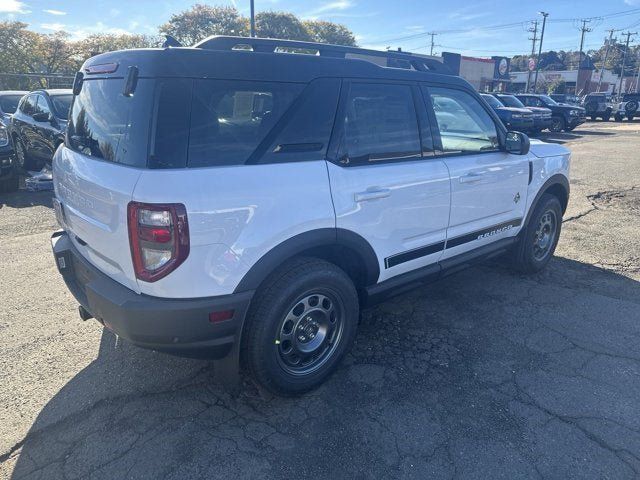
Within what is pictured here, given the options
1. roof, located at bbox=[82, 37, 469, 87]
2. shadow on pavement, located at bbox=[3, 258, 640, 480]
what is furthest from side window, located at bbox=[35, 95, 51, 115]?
shadow on pavement, located at bbox=[3, 258, 640, 480]

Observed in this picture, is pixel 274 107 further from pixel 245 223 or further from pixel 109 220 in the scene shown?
pixel 109 220

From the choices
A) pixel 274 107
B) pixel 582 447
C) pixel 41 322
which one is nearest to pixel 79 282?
pixel 41 322

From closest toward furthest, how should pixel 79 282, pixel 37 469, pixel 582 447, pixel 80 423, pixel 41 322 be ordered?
pixel 37 469 → pixel 582 447 → pixel 80 423 → pixel 79 282 → pixel 41 322

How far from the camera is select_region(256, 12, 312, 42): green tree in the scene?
171ft

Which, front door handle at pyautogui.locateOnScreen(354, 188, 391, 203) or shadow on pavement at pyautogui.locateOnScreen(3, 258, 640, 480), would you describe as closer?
shadow on pavement at pyautogui.locateOnScreen(3, 258, 640, 480)

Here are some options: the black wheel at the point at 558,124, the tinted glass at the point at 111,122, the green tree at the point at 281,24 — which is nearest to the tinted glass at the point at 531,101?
the black wheel at the point at 558,124

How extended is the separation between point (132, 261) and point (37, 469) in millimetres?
1135

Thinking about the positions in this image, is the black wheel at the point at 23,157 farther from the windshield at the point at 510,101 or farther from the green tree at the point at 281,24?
the green tree at the point at 281,24

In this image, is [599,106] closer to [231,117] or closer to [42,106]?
[42,106]

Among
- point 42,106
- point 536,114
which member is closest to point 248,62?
point 42,106

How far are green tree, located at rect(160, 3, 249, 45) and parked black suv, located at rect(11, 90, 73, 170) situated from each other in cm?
4689

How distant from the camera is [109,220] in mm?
2328

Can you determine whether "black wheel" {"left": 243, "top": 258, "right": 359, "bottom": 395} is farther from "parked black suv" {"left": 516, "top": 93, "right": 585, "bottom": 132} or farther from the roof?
"parked black suv" {"left": 516, "top": 93, "right": 585, "bottom": 132}

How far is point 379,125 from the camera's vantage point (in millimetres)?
3033
